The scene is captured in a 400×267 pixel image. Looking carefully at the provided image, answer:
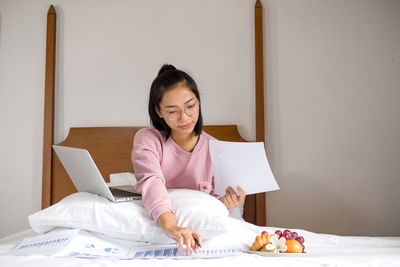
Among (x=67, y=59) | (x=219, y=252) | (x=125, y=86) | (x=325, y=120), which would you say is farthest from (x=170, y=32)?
(x=219, y=252)

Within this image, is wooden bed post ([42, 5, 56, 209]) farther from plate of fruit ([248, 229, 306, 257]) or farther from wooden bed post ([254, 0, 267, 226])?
plate of fruit ([248, 229, 306, 257])

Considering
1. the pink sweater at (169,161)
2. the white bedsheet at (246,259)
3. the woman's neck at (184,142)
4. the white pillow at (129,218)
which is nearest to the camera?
the white bedsheet at (246,259)

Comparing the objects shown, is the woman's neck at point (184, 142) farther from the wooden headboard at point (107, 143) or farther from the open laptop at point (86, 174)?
the wooden headboard at point (107, 143)

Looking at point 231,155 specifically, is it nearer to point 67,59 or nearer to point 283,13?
point 283,13

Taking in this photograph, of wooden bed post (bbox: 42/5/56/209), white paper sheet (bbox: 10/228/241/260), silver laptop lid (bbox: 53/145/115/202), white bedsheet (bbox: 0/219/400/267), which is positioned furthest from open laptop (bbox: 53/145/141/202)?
wooden bed post (bbox: 42/5/56/209)

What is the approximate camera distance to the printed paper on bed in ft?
3.91

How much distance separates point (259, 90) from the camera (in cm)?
205

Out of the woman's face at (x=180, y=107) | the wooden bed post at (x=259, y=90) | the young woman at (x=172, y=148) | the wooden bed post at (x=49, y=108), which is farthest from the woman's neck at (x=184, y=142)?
the wooden bed post at (x=49, y=108)

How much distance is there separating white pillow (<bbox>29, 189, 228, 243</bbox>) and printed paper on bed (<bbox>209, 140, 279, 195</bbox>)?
151 mm

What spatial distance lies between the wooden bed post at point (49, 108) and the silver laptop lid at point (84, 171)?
2.84ft

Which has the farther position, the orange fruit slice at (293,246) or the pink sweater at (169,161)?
the pink sweater at (169,161)

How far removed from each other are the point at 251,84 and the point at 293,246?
1267 mm

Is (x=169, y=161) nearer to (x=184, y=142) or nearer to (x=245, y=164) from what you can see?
(x=184, y=142)

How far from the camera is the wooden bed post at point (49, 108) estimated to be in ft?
6.78
